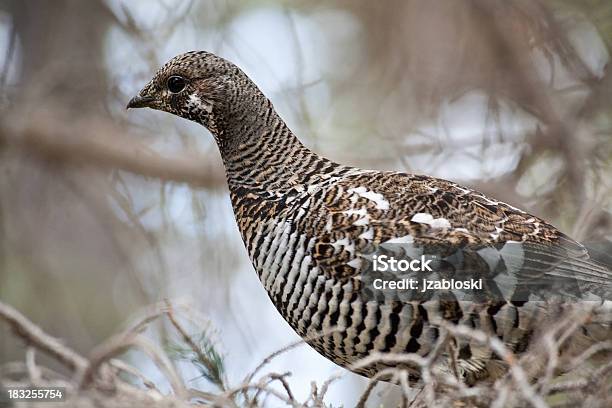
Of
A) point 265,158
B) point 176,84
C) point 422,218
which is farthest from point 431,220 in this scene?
point 176,84

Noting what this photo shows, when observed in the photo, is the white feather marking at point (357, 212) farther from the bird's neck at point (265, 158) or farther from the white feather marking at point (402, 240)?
the bird's neck at point (265, 158)

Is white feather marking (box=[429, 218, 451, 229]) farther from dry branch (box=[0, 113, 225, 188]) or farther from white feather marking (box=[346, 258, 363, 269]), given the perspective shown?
dry branch (box=[0, 113, 225, 188])

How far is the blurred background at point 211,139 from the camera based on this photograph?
15.9 feet

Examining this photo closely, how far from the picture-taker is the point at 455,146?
525cm

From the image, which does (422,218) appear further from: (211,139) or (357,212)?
(211,139)

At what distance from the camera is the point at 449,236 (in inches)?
128

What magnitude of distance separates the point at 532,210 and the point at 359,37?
284cm

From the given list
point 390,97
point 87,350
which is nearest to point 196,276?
point 87,350

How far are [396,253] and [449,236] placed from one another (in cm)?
22

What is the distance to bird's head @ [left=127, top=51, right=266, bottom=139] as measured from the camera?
12.4 feet

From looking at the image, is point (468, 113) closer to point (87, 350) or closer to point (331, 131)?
point (331, 131)

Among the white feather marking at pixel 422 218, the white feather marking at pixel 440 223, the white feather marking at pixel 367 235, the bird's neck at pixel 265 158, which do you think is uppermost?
the bird's neck at pixel 265 158

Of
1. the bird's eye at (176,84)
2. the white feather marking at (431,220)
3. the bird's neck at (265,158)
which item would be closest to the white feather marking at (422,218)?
the white feather marking at (431,220)

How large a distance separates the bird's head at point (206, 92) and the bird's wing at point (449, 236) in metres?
0.65
